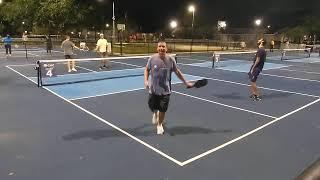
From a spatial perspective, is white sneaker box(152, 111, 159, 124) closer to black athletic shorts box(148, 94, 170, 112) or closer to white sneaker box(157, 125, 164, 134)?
white sneaker box(157, 125, 164, 134)

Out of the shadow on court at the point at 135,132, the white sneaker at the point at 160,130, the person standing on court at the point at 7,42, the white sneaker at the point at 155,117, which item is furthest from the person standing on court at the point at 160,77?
the person standing on court at the point at 7,42

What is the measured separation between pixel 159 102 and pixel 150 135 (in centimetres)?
76

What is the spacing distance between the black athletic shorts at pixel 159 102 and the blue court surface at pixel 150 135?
61 centimetres

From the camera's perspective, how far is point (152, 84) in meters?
7.01

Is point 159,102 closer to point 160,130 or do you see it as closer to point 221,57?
point 160,130

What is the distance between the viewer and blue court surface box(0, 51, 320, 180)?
5566 millimetres

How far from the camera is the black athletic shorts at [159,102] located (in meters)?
7.05

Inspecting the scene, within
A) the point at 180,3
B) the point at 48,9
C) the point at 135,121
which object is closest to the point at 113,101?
the point at 135,121

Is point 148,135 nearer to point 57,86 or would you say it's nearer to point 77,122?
point 77,122

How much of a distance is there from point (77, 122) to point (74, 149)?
6.19 feet

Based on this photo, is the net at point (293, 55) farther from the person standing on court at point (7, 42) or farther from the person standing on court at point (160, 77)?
the person standing on court at point (160, 77)

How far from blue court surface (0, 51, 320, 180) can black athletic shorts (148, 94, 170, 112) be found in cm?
61

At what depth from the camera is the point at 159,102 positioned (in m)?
7.11

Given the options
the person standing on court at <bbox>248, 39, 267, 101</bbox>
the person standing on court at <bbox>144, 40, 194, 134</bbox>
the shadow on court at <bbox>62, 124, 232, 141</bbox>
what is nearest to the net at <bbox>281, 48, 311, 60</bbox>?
the person standing on court at <bbox>248, 39, 267, 101</bbox>
